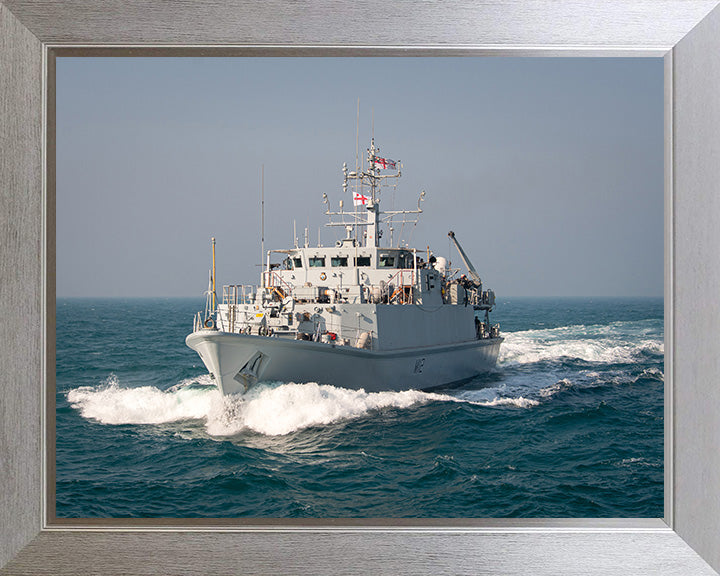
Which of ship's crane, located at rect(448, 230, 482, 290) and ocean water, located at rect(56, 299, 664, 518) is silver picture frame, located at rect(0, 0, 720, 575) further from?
ship's crane, located at rect(448, 230, 482, 290)

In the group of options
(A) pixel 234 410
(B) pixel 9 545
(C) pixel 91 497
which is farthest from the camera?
(A) pixel 234 410

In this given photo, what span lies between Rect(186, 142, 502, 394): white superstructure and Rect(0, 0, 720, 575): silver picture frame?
10.7ft

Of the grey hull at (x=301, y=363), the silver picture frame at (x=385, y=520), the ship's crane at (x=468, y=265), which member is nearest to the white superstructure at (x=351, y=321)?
the grey hull at (x=301, y=363)

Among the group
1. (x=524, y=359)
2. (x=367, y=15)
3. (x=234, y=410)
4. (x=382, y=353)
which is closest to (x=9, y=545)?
(x=367, y=15)

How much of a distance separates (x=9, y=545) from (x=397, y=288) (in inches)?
270

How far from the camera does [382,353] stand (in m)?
8.27

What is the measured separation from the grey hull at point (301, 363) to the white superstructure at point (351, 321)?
0.01 metres

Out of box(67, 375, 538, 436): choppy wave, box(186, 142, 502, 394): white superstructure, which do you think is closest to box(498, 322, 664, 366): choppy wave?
box(186, 142, 502, 394): white superstructure

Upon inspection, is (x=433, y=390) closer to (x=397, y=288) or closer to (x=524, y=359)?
(x=397, y=288)

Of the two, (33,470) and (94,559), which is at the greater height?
(33,470)

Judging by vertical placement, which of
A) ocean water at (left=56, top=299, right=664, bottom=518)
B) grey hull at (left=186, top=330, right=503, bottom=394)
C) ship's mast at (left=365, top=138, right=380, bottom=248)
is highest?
ship's mast at (left=365, top=138, right=380, bottom=248)

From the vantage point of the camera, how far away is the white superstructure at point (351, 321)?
23.9ft

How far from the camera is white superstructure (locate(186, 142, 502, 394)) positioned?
7281mm

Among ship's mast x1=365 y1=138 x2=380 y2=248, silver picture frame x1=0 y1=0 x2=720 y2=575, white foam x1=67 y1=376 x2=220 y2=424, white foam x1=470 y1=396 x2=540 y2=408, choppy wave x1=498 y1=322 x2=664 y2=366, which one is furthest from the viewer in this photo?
choppy wave x1=498 y1=322 x2=664 y2=366
